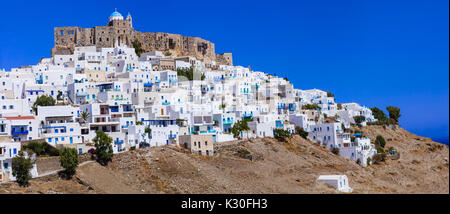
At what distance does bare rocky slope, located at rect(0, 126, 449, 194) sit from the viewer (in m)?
30.5

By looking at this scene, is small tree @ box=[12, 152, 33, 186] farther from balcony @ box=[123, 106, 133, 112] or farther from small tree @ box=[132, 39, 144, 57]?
small tree @ box=[132, 39, 144, 57]

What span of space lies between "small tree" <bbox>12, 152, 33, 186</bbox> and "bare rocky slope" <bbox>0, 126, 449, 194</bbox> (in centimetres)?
41

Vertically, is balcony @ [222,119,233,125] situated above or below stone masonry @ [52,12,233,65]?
below

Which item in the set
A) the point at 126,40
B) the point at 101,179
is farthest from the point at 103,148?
the point at 126,40

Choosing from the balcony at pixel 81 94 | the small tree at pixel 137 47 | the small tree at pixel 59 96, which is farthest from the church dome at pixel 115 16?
the balcony at pixel 81 94

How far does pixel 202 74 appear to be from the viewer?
57.2 m

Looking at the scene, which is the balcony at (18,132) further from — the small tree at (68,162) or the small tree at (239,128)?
the small tree at (239,128)

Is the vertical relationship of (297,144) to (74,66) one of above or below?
below

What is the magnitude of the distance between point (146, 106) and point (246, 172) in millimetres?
10422

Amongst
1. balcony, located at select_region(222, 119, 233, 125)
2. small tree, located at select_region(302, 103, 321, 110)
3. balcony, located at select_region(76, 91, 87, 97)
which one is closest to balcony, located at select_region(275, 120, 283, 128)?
balcony, located at select_region(222, 119, 233, 125)

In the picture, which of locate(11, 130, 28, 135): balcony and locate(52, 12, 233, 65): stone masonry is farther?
locate(52, 12, 233, 65): stone masonry

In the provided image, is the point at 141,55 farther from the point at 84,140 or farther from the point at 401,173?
the point at 401,173
